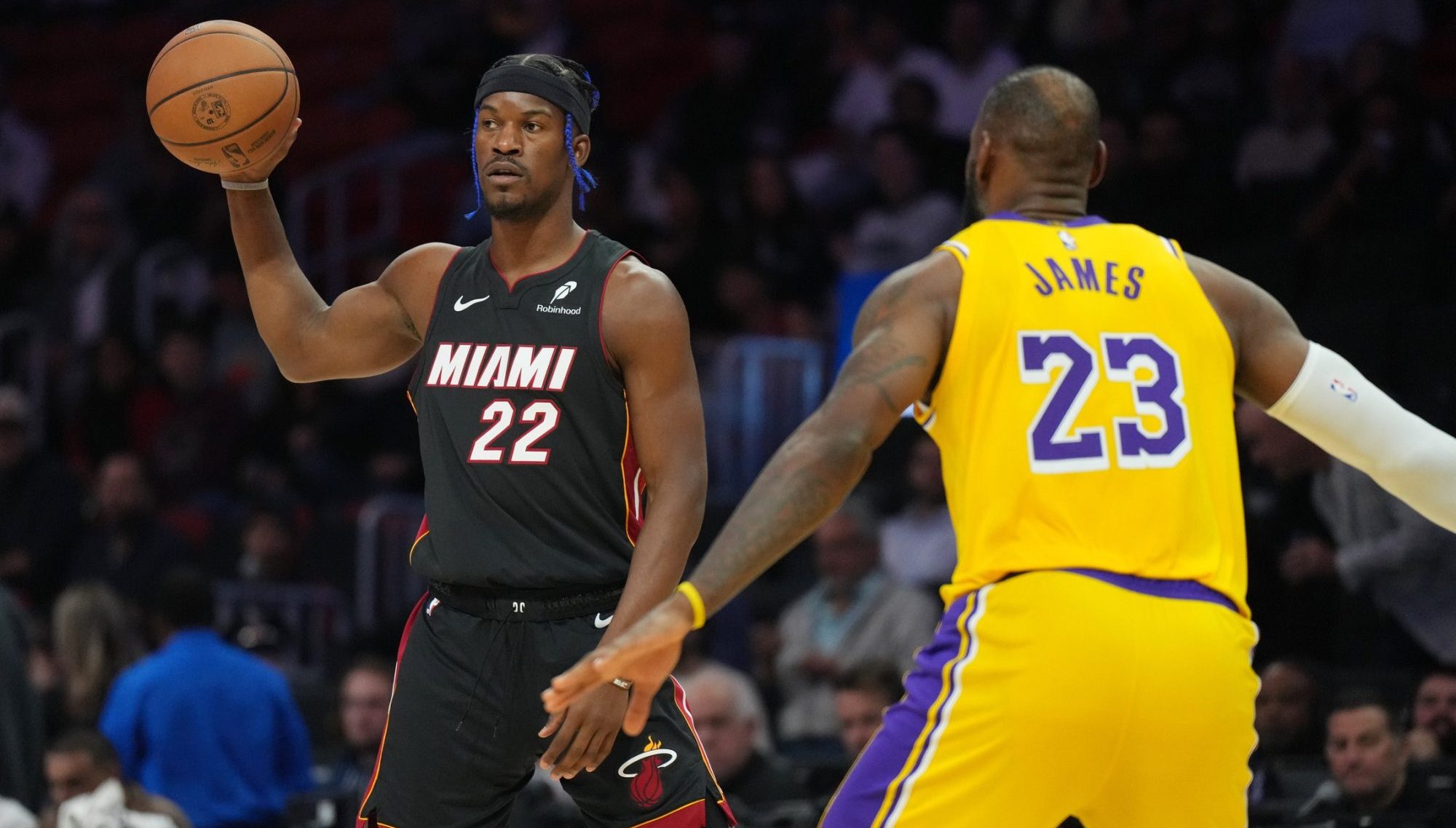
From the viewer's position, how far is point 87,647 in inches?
392

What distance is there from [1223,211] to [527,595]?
6953 millimetres

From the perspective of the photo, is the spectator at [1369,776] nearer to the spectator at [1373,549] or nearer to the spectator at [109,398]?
the spectator at [1373,549]

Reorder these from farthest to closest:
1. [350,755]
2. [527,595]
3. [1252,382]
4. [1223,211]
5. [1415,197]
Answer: [1223,211]
[1415,197]
[350,755]
[527,595]
[1252,382]

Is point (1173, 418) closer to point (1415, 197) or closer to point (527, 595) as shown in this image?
point (527, 595)

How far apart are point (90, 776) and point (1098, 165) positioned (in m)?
5.34

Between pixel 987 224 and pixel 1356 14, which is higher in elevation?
pixel 1356 14

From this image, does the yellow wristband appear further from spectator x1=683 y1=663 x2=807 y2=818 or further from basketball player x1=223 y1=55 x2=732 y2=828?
spectator x1=683 y1=663 x2=807 y2=818

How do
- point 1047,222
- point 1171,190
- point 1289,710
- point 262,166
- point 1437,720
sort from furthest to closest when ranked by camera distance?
point 1171,190
point 1289,710
point 1437,720
point 262,166
point 1047,222

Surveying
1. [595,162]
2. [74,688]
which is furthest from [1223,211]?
[74,688]

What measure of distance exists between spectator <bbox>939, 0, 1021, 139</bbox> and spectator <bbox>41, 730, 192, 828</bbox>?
6404 millimetres

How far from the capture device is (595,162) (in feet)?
43.9

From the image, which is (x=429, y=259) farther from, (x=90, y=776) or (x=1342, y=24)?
(x=1342, y=24)

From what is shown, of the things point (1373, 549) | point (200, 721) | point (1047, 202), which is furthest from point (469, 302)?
point (200, 721)

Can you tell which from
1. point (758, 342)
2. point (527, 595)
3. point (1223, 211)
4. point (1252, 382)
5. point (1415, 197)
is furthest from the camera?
point (758, 342)
